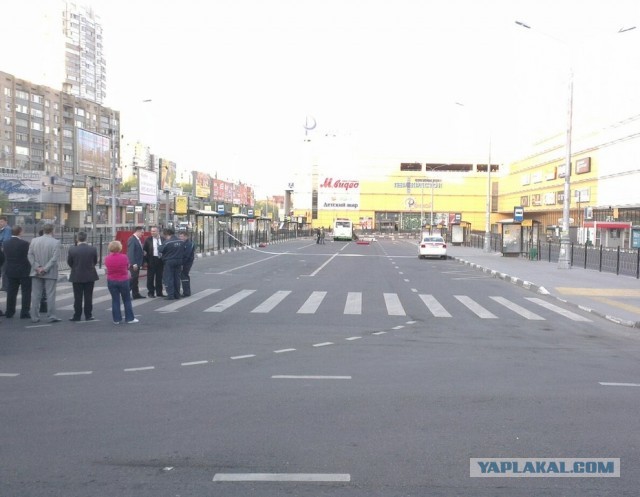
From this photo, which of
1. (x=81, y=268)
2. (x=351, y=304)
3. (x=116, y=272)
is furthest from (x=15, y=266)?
(x=351, y=304)

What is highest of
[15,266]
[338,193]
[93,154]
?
→ [338,193]

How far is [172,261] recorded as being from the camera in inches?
Answer: 706

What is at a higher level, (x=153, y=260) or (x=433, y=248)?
(x=153, y=260)

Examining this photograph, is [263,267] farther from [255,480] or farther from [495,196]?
[495,196]

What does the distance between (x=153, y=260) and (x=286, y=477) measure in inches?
544

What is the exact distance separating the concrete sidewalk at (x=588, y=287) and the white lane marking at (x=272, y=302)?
309 inches

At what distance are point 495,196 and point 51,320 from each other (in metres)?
113

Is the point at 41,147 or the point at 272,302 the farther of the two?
the point at 41,147

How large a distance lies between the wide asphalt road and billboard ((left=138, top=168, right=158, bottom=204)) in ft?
79.2

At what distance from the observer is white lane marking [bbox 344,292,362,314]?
16.2 metres

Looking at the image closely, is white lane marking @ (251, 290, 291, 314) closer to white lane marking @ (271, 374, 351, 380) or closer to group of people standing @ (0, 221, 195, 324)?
group of people standing @ (0, 221, 195, 324)

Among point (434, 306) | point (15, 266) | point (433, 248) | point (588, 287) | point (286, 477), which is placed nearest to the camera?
point (286, 477)

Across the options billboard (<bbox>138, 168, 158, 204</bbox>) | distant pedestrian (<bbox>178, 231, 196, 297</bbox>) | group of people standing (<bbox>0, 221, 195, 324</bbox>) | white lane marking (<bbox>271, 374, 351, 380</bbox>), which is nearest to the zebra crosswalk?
distant pedestrian (<bbox>178, 231, 196, 297</bbox>)

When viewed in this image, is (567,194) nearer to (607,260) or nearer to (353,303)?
(607,260)
